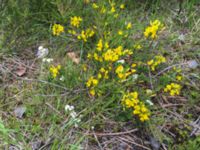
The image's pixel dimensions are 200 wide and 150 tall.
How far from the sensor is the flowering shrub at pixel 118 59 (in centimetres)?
216

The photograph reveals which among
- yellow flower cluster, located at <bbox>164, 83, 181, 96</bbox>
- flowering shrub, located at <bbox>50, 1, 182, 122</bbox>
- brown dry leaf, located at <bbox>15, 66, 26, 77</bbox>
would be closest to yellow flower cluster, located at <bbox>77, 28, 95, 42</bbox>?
flowering shrub, located at <bbox>50, 1, 182, 122</bbox>

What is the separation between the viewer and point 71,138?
2080 mm

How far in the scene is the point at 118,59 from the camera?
2.29 m

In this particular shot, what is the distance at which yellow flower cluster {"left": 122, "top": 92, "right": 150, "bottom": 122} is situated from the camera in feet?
6.73

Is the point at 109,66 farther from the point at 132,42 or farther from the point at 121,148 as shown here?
the point at 121,148

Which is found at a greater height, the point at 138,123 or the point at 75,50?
the point at 75,50

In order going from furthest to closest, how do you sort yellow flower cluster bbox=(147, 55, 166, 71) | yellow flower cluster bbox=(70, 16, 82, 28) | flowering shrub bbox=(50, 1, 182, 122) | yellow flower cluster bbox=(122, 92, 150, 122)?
yellow flower cluster bbox=(70, 16, 82, 28)
yellow flower cluster bbox=(147, 55, 166, 71)
flowering shrub bbox=(50, 1, 182, 122)
yellow flower cluster bbox=(122, 92, 150, 122)

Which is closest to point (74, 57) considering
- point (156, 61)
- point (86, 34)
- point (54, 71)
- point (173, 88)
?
point (86, 34)

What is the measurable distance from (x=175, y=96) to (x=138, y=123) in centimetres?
36

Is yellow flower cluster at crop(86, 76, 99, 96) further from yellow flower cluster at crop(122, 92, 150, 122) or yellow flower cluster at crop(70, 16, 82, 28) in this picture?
yellow flower cluster at crop(70, 16, 82, 28)

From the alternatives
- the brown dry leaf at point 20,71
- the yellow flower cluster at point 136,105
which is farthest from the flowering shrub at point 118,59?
the brown dry leaf at point 20,71

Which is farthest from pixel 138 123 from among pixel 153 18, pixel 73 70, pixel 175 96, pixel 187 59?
pixel 153 18

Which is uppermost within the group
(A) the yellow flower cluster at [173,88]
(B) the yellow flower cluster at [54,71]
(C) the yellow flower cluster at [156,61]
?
(C) the yellow flower cluster at [156,61]

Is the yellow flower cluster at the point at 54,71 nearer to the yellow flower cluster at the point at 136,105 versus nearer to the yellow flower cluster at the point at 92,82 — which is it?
the yellow flower cluster at the point at 92,82
